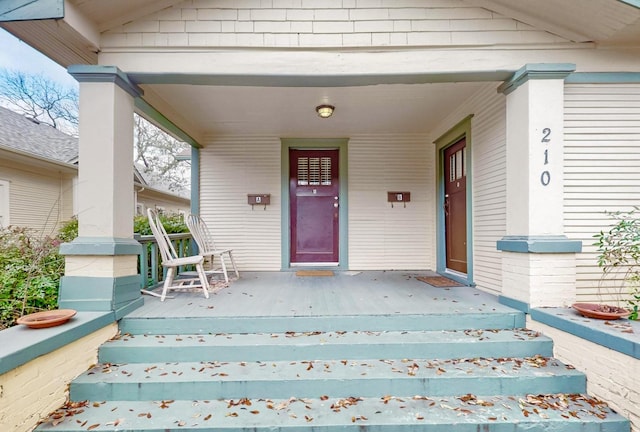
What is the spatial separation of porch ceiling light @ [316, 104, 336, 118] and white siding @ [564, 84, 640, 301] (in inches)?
94.9

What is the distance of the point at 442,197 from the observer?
461 cm

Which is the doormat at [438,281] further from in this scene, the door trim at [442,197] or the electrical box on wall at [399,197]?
the electrical box on wall at [399,197]

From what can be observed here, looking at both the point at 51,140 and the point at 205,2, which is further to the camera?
the point at 51,140

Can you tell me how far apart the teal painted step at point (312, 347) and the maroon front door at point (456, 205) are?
1.83 metres

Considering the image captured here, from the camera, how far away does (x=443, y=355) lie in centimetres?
223

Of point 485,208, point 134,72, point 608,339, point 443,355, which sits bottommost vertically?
point 443,355

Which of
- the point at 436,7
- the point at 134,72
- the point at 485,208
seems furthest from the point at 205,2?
the point at 485,208

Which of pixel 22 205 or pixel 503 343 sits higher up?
pixel 22 205

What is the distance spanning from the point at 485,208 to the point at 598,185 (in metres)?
0.99

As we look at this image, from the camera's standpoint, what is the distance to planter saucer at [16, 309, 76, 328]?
193 cm

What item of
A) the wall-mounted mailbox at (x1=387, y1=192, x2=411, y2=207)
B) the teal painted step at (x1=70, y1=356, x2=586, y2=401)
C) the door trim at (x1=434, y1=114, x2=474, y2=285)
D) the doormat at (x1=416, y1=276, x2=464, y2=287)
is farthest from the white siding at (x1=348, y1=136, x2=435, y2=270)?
the teal painted step at (x1=70, y1=356, x2=586, y2=401)

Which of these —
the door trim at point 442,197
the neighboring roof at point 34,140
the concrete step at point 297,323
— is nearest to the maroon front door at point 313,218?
the door trim at point 442,197

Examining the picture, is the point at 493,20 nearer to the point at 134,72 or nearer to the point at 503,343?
the point at 503,343

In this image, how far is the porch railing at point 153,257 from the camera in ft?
11.1
